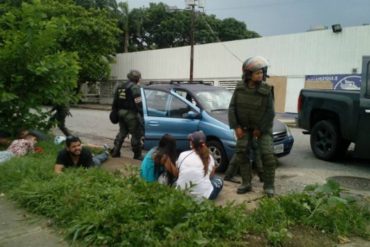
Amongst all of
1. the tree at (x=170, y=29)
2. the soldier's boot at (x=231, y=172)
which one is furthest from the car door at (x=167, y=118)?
the tree at (x=170, y=29)

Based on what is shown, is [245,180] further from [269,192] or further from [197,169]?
[197,169]

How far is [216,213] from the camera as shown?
414cm

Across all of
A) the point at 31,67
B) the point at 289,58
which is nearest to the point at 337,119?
the point at 31,67

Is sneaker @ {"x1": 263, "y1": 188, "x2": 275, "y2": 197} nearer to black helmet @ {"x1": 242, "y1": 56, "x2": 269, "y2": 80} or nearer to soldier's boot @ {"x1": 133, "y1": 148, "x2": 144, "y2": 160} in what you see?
black helmet @ {"x1": 242, "y1": 56, "x2": 269, "y2": 80}

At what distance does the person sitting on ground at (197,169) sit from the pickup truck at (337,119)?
3875 millimetres

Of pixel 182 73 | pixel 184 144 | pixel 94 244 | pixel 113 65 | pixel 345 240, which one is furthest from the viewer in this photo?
pixel 113 65

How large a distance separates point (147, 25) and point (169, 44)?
327cm

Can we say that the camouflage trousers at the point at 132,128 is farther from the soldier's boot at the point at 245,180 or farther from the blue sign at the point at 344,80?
the blue sign at the point at 344,80

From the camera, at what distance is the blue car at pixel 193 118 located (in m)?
7.75

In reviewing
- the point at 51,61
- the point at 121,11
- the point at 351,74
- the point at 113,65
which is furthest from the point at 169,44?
the point at 51,61

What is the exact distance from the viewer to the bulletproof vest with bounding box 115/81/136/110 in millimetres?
8461

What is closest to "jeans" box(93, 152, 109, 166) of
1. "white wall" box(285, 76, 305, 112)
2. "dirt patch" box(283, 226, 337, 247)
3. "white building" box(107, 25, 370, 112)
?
"dirt patch" box(283, 226, 337, 247)

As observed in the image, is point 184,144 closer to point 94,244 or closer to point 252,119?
point 252,119

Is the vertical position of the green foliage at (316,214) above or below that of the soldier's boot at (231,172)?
above
